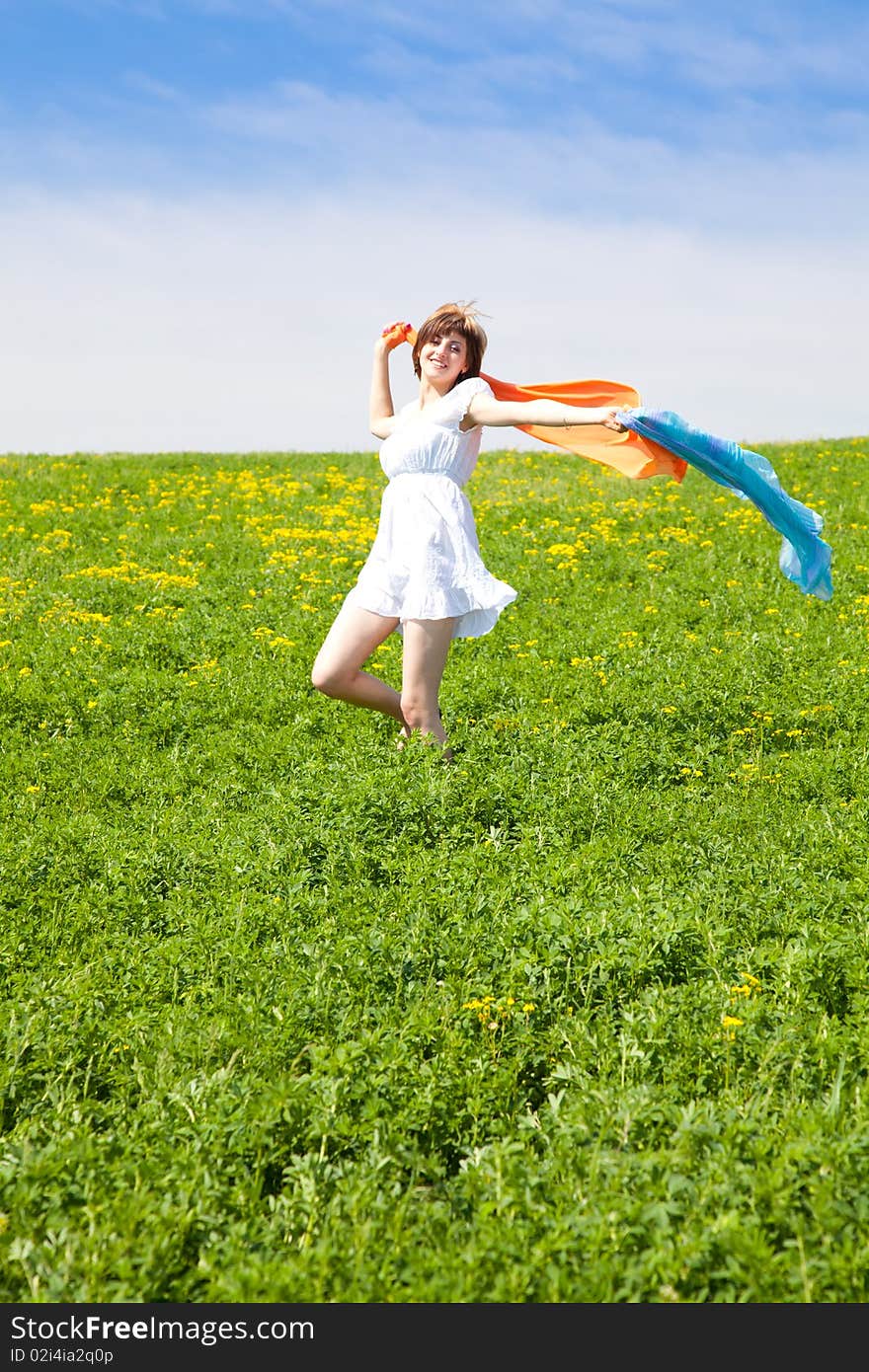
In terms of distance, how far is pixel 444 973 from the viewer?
14.6 feet

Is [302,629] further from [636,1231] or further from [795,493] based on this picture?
[795,493]

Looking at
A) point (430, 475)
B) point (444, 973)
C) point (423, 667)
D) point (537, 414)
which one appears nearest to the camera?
point (444, 973)

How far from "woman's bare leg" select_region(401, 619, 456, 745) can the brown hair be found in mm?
1501

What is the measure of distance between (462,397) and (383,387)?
0.82m

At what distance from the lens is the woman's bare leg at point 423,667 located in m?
6.42

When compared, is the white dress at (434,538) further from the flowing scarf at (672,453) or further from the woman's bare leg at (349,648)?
the flowing scarf at (672,453)

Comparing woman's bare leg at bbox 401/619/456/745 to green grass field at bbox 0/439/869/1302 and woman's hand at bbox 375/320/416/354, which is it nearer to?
green grass field at bbox 0/439/869/1302

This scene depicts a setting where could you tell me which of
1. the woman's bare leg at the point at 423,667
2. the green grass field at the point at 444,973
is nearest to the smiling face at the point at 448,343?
the woman's bare leg at the point at 423,667

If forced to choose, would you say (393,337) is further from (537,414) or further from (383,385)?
(537,414)

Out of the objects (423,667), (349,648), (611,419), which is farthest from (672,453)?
(349,648)

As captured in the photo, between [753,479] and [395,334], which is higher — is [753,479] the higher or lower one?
the lower one

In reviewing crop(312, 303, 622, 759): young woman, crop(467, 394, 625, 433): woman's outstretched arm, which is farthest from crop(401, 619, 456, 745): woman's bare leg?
crop(467, 394, 625, 433): woman's outstretched arm

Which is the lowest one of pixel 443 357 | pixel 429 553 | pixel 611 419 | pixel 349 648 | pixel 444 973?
pixel 444 973
